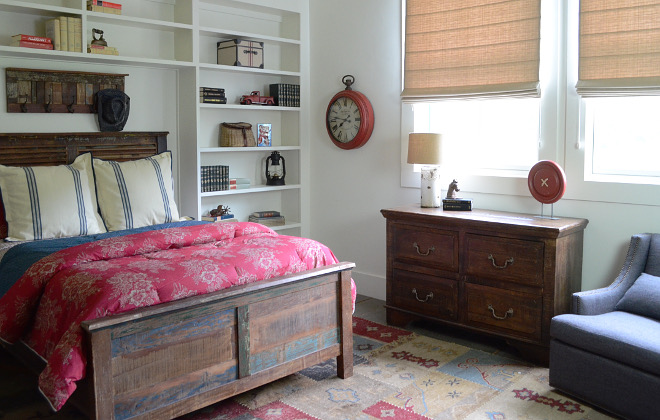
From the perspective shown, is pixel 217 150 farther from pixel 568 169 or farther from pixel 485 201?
pixel 568 169

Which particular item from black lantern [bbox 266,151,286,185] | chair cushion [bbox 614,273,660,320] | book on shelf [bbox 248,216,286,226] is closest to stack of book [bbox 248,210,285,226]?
book on shelf [bbox 248,216,286,226]

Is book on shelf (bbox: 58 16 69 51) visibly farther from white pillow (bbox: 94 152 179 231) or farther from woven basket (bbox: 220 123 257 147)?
woven basket (bbox: 220 123 257 147)

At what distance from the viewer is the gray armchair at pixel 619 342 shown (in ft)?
8.91

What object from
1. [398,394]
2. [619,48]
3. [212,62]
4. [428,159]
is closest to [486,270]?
[428,159]

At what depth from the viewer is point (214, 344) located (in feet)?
9.09

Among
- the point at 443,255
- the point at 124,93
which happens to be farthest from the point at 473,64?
the point at 124,93

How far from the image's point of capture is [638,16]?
3.44 meters

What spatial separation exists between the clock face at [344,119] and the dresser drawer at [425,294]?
127cm

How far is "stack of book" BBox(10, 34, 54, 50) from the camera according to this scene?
377 centimetres

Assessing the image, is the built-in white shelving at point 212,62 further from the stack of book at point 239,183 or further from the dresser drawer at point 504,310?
the dresser drawer at point 504,310

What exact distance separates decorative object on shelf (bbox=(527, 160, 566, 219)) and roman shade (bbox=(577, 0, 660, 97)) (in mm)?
452

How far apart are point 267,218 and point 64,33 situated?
209cm

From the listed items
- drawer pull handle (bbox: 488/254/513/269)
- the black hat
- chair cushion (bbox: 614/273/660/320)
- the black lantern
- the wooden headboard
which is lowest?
chair cushion (bbox: 614/273/660/320)

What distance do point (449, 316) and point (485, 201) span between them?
82cm
